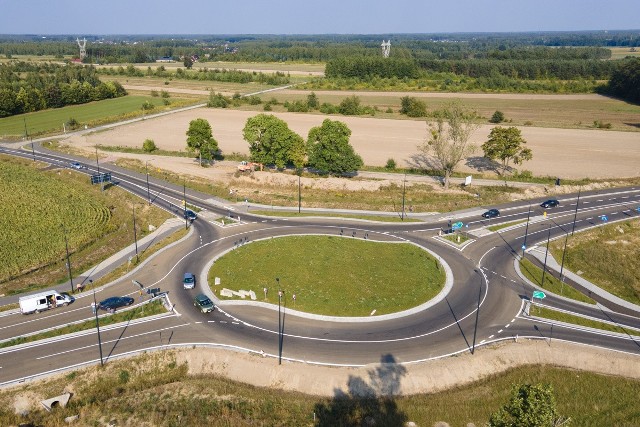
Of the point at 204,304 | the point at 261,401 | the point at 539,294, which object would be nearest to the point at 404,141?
the point at 539,294

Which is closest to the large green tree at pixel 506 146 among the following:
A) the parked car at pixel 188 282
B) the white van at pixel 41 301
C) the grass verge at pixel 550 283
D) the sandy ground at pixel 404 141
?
the sandy ground at pixel 404 141

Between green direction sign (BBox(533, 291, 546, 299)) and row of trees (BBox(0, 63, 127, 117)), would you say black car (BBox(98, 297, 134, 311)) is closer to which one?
green direction sign (BBox(533, 291, 546, 299))

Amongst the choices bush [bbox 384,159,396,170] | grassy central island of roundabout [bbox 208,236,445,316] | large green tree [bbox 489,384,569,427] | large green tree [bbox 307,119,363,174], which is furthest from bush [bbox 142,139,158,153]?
large green tree [bbox 489,384,569,427]

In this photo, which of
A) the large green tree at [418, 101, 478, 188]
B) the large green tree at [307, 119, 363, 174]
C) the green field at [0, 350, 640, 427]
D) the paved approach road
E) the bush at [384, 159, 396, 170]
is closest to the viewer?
the green field at [0, 350, 640, 427]

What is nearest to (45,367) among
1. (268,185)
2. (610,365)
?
(610,365)

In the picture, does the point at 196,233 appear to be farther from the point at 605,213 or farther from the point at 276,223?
the point at 605,213

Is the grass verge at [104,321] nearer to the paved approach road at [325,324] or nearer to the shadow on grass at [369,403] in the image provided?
the paved approach road at [325,324]

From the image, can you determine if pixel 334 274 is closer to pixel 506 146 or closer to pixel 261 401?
pixel 261 401
